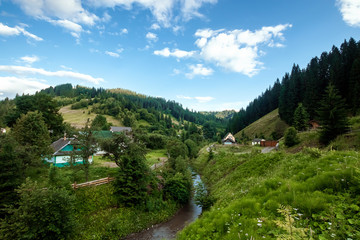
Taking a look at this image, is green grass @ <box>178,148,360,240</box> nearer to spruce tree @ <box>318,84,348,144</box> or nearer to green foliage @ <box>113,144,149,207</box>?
spruce tree @ <box>318,84,348,144</box>

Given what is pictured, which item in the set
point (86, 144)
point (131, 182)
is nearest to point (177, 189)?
point (131, 182)

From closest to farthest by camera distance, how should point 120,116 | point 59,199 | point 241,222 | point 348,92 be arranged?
1. point 241,222
2. point 59,199
3. point 348,92
4. point 120,116

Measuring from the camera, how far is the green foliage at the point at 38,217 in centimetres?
1162

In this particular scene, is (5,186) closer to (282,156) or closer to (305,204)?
(305,204)

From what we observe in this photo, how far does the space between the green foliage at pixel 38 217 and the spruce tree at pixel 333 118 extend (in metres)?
28.5

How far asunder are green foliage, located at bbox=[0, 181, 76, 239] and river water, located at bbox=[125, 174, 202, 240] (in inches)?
276

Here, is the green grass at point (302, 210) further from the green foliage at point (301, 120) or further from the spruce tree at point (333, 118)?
the green foliage at point (301, 120)

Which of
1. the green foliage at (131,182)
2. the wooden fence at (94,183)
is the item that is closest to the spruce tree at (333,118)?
the green foliage at (131,182)

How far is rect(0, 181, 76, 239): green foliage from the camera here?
458 inches

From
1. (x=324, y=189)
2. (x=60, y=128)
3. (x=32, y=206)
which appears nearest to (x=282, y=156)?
(x=324, y=189)

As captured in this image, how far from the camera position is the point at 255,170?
18344 millimetres

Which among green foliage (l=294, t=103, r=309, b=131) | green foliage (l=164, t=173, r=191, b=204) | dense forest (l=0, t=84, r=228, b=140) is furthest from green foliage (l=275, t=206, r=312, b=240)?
green foliage (l=294, t=103, r=309, b=131)

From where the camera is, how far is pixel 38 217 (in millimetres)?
11914

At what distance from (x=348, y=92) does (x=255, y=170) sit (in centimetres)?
4176
